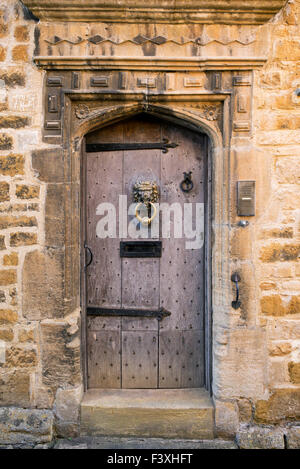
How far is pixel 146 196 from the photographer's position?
2852 millimetres

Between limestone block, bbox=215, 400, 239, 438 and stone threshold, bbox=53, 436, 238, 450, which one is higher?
limestone block, bbox=215, 400, 239, 438

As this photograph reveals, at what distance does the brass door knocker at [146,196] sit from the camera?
2.84 m

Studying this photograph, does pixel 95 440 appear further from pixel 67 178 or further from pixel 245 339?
pixel 67 178

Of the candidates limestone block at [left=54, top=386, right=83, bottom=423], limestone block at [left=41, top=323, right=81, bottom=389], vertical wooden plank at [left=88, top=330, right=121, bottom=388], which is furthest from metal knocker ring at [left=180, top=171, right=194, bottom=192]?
limestone block at [left=54, top=386, right=83, bottom=423]

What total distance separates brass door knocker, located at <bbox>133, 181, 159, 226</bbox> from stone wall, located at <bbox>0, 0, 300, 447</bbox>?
1.99ft

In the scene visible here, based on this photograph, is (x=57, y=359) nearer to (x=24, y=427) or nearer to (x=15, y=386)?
(x=15, y=386)

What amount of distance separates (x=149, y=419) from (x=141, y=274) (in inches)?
45.7

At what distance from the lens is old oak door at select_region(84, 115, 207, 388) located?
9.64 feet

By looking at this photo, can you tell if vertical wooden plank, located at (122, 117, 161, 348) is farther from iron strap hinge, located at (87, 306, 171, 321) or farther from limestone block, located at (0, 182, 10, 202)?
limestone block, located at (0, 182, 10, 202)

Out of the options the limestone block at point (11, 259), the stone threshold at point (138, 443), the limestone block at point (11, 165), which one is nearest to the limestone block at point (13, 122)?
the limestone block at point (11, 165)

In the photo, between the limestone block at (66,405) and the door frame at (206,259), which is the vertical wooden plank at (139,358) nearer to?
the door frame at (206,259)

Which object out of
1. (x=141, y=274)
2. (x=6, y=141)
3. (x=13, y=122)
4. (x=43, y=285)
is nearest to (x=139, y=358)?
(x=141, y=274)

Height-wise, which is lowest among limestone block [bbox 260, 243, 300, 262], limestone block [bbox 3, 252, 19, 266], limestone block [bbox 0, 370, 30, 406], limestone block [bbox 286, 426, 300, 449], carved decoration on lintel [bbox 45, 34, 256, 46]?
limestone block [bbox 286, 426, 300, 449]

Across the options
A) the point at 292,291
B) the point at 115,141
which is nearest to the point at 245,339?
the point at 292,291
